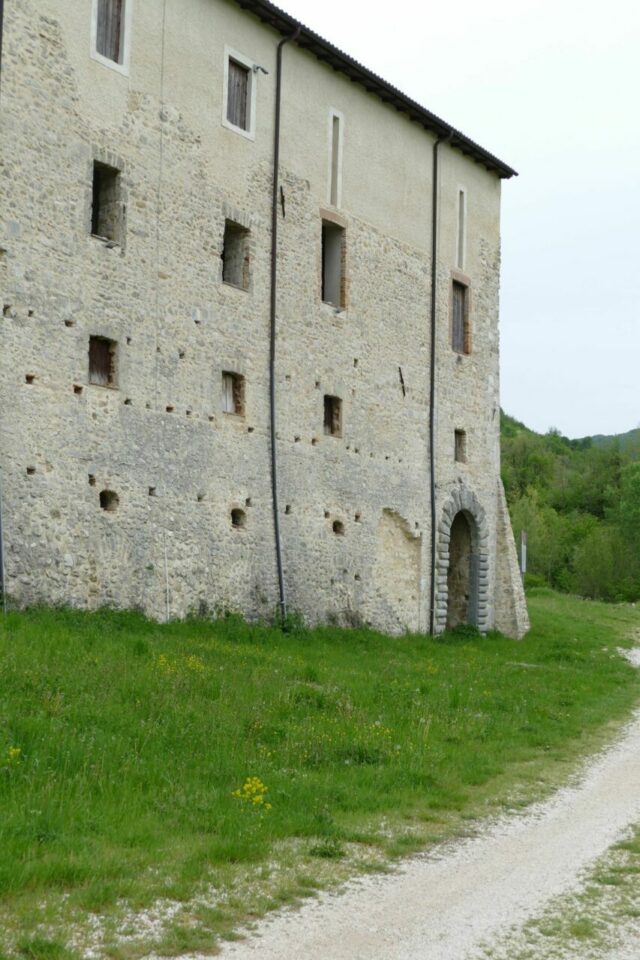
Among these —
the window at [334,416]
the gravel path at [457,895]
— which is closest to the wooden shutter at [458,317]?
the window at [334,416]

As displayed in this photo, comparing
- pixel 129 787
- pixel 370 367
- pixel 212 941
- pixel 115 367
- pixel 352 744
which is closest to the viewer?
pixel 212 941

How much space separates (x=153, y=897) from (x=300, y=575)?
13.0 m

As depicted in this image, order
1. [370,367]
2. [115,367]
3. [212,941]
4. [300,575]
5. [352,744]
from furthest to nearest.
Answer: [370,367] < [300,575] < [115,367] < [352,744] < [212,941]

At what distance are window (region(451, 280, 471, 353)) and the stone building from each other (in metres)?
0.07

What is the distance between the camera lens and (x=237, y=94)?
1839 cm

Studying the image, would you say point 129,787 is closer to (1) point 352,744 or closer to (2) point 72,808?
(2) point 72,808

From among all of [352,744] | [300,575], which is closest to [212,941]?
[352,744]

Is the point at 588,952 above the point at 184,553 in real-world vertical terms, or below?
below

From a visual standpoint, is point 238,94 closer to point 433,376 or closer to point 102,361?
point 102,361

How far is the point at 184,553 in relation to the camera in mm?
16641

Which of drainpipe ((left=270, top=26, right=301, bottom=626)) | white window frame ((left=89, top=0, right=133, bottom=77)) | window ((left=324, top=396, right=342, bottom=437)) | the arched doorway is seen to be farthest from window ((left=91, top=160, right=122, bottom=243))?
the arched doorway

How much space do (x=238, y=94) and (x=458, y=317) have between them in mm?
8205

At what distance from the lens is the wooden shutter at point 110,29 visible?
15.9 m

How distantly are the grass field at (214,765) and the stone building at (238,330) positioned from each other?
81.6 inches
